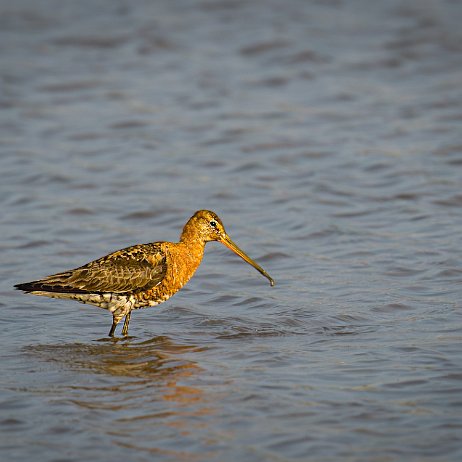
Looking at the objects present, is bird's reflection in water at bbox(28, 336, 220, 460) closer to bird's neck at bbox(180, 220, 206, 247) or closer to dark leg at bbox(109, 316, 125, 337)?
dark leg at bbox(109, 316, 125, 337)

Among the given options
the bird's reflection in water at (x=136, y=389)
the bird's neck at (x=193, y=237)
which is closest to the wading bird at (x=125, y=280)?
the bird's neck at (x=193, y=237)

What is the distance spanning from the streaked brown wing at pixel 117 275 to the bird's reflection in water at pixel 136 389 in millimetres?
478

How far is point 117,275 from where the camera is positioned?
29.0 ft

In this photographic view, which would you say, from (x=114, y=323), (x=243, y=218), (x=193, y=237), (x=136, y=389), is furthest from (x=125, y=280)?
(x=243, y=218)

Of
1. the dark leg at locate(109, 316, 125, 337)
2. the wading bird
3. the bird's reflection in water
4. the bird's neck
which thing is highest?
the bird's neck

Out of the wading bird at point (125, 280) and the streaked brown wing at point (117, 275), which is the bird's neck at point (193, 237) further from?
the streaked brown wing at point (117, 275)

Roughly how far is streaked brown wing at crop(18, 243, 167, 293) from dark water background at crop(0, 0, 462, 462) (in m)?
0.42

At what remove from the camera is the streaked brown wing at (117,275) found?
28.6 ft

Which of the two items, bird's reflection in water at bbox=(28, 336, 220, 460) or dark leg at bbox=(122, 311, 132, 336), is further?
dark leg at bbox=(122, 311, 132, 336)

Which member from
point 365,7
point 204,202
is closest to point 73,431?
point 204,202

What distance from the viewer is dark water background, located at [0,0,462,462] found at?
6598 mm

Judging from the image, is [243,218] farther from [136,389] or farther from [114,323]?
[136,389]

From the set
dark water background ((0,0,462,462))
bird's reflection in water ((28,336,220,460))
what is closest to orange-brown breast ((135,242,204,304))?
dark water background ((0,0,462,462))

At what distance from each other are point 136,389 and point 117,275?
1.77 metres
